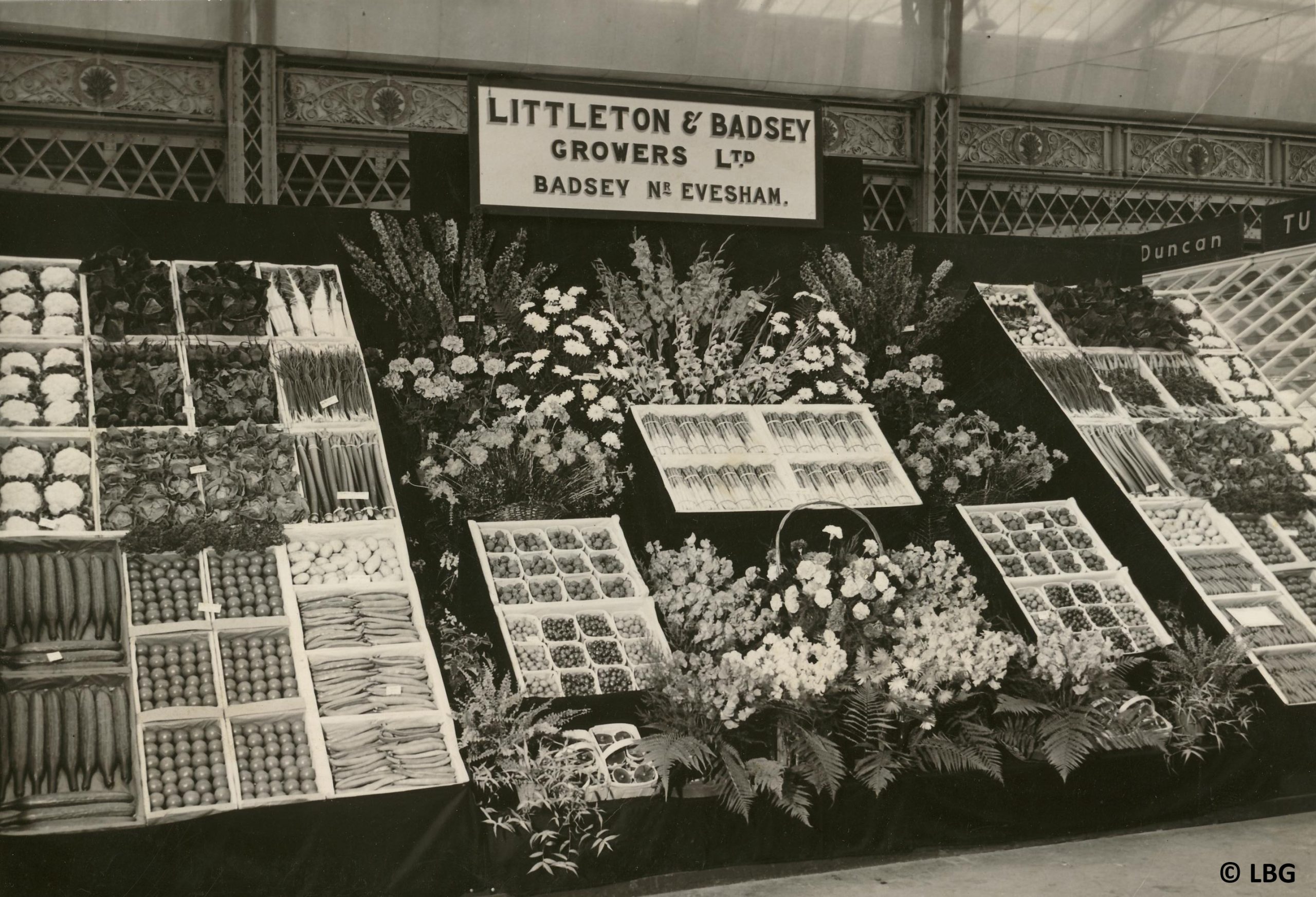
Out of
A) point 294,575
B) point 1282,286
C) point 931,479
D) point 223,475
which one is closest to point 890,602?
point 931,479

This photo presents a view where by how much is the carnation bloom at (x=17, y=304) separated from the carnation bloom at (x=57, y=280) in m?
0.13

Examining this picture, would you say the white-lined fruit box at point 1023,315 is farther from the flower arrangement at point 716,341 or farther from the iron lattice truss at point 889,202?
the iron lattice truss at point 889,202

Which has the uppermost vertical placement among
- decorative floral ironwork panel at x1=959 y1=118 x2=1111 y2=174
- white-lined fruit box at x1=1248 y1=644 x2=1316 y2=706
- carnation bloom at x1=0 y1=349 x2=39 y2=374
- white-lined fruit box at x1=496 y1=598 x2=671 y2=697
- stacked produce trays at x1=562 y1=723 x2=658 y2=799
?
decorative floral ironwork panel at x1=959 y1=118 x2=1111 y2=174

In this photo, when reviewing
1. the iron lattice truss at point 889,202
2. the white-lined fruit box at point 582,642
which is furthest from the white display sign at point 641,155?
the iron lattice truss at point 889,202

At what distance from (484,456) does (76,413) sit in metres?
1.75

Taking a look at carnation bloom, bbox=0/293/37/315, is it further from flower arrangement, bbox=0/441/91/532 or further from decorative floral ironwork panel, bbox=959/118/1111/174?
decorative floral ironwork panel, bbox=959/118/1111/174

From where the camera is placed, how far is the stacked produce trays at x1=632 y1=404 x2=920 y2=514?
20.0 ft

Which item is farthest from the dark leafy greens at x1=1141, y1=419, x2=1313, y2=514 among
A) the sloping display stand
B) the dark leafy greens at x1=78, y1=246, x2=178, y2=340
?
the dark leafy greens at x1=78, y1=246, x2=178, y2=340

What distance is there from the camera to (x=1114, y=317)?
7.40 metres

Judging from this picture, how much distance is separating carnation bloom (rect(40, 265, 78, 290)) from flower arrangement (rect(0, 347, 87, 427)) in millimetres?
369

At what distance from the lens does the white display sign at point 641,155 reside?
21.0ft

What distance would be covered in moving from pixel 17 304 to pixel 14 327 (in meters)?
0.12

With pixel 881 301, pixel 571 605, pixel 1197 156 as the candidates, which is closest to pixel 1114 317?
pixel 881 301

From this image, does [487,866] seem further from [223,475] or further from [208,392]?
[208,392]
